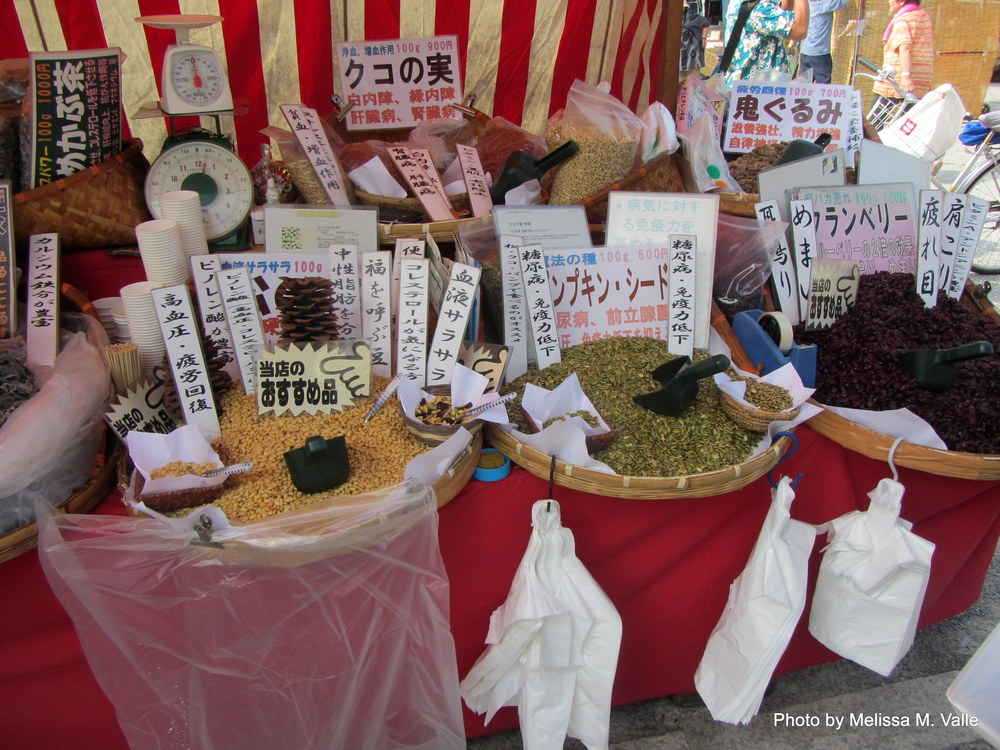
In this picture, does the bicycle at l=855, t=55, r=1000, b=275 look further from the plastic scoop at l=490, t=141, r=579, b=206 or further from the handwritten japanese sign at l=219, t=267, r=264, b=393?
the handwritten japanese sign at l=219, t=267, r=264, b=393

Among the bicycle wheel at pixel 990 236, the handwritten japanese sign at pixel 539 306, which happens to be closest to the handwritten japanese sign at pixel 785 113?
the handwritten japanese sign at pixel 539 306

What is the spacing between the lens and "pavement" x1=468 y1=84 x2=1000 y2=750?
1.73 metres

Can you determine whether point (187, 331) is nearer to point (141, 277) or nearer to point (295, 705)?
point (141, 277)

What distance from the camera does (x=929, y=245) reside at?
195cm

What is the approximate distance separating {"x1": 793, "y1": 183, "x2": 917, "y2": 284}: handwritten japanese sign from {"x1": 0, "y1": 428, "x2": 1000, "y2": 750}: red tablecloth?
0.64 meters

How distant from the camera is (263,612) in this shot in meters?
1.20

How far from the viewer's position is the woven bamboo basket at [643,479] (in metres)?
1.27

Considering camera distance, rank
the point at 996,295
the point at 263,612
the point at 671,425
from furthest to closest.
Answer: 1. the point at 996,295
2. the point at 671,425
3. the point at 263,612

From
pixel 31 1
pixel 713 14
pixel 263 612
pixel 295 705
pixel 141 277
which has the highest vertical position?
pixel 713 14

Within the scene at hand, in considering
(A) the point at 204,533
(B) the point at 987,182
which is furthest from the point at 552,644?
(B) the point at 987,182

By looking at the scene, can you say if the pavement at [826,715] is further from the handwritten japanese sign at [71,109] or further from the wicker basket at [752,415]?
the handwritten japanese sign at [71,109]

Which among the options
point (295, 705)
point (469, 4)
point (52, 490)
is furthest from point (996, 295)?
point (52, 490)

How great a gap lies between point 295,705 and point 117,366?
29.6 inches

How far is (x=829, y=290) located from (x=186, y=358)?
5.19 feet
